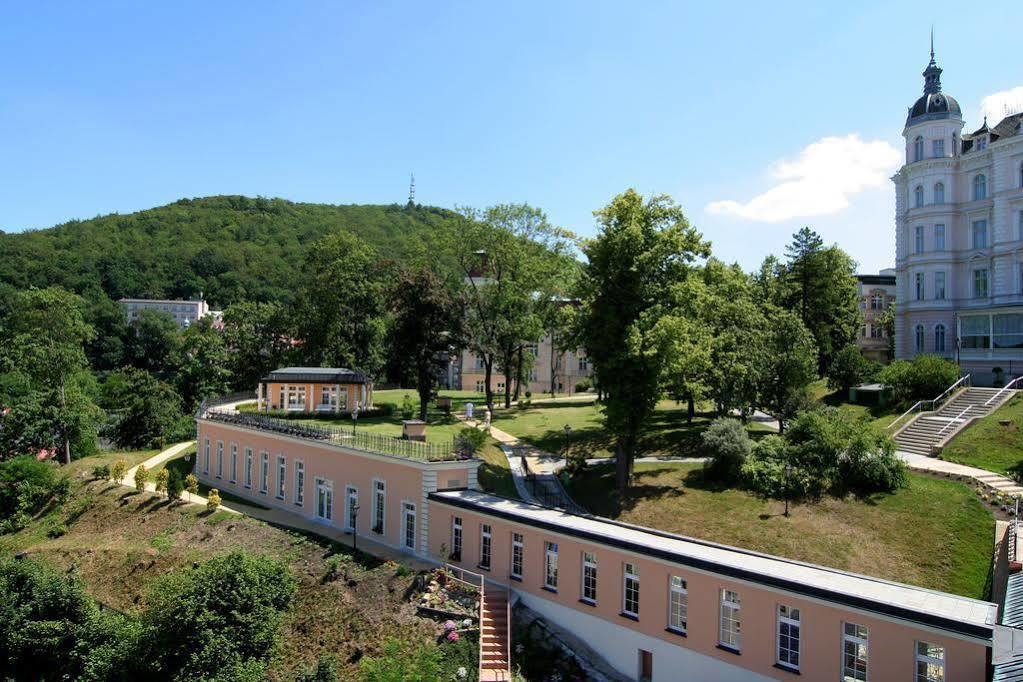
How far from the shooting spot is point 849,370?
38969mm

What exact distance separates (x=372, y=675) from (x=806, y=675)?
9.64 m

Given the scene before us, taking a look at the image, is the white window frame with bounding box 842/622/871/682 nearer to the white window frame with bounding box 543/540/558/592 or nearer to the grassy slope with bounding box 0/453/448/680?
the white window frame with bounding box 543/540/558/592

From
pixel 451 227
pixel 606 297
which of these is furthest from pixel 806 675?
pixel 451 227

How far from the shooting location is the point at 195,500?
104 feet

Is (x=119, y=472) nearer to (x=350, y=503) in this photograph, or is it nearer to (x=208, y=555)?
(x=208, y=555)

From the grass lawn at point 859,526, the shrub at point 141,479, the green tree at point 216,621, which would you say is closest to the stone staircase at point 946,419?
the grass lawn at point 859,526

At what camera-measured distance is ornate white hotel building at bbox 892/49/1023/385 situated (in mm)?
37656

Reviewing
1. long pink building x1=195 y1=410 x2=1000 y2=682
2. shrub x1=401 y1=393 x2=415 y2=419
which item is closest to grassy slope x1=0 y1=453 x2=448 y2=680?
long pink building x1=195 y1=410 x2=1000 y2=682

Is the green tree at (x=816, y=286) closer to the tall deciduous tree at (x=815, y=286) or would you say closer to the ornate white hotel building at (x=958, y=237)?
the tall deciduous tree at (x=815, y=286)

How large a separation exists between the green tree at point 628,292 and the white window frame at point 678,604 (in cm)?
1089

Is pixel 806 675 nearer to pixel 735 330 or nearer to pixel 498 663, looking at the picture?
pixel 498 663

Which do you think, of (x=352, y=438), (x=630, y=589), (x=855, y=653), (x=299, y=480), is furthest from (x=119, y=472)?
(x=855, y=653)

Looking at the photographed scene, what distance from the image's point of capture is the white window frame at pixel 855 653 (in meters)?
12.8

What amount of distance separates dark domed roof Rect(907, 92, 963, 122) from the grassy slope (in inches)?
1546
